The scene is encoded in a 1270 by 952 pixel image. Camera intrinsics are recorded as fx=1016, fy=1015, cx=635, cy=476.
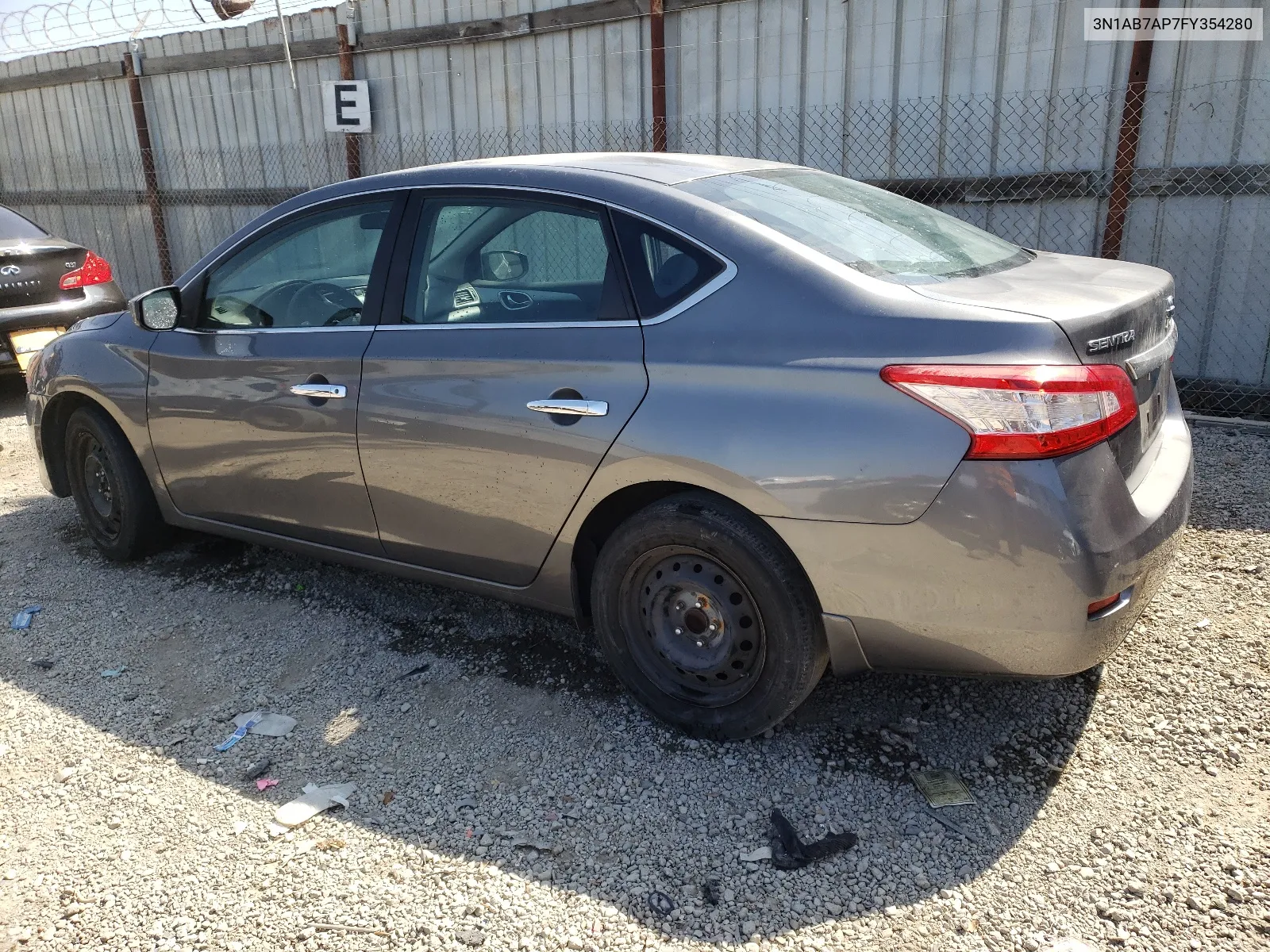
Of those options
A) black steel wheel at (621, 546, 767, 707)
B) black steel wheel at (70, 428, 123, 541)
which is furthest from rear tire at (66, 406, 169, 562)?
black steel wheel at (621, 546, 767, 707)

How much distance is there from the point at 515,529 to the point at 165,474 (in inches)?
76.2

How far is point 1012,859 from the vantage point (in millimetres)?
2572

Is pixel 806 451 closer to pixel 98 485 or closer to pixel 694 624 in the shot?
pixel 694 624

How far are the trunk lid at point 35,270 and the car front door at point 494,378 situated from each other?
5.28 metres

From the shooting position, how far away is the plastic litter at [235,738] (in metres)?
3.24

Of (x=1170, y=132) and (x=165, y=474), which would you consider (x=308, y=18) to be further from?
(x=1170, y=132)

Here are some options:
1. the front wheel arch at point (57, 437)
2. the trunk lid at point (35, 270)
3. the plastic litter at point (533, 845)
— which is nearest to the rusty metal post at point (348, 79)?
the trunk lid at point (35, 270)

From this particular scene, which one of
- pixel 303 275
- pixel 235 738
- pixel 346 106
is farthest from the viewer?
pixel 346 106

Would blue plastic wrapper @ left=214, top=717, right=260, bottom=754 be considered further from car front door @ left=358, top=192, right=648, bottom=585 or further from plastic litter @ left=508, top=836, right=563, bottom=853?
plastic litter @ left=508, top=836, right=563, bottom=853

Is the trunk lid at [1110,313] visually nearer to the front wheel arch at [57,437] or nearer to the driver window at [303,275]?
the driver window at [303,275]

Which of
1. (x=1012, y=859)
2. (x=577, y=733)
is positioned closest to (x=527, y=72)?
(x=577, y=733)

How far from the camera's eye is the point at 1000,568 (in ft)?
8.15

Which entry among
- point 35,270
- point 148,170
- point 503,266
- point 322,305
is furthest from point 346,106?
point 503,266

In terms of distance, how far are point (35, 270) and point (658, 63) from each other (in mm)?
4830
